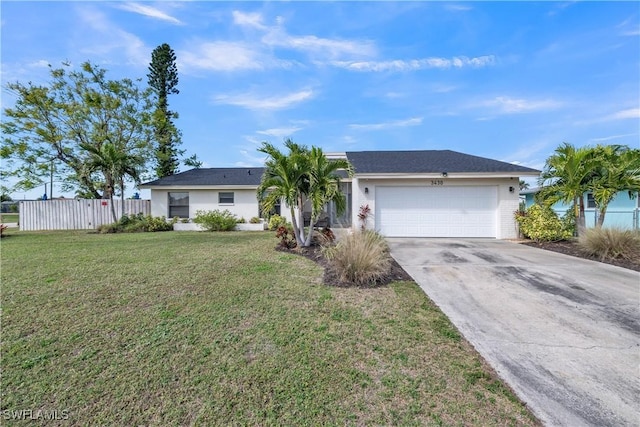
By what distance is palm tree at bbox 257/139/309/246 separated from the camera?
26.2 ft

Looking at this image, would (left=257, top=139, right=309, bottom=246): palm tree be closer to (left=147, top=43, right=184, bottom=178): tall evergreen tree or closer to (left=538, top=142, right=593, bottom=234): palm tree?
(left=538, top=142, right=593, bottom=234): palm tree

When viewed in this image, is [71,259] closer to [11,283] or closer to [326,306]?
[11,283]

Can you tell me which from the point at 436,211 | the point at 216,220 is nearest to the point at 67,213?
the point at 216,220

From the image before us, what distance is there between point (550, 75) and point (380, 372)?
1547cm

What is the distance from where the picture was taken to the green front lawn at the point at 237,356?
88.5 inches

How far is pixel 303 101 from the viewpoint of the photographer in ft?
51.8

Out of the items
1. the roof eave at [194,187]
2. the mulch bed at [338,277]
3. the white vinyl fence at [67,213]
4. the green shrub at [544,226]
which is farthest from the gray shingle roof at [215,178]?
the green shrub at [544,226]

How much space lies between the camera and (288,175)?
8.05 m

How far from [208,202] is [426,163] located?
1168 centimetres

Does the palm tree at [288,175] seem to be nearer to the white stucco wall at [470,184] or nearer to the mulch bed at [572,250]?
the white stucco wall at [470,184]

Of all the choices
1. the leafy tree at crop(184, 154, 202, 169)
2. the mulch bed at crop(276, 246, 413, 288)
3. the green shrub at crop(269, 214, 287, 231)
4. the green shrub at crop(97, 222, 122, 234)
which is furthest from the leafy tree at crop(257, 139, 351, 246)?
the leafy tree at crop(184, 154, 202, 169)

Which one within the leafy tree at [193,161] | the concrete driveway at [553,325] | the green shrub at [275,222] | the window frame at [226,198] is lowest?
the concrete driveway at [553,325]

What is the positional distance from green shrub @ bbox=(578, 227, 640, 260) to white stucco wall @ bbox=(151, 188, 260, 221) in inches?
546

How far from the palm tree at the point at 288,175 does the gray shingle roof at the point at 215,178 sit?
739 cm
